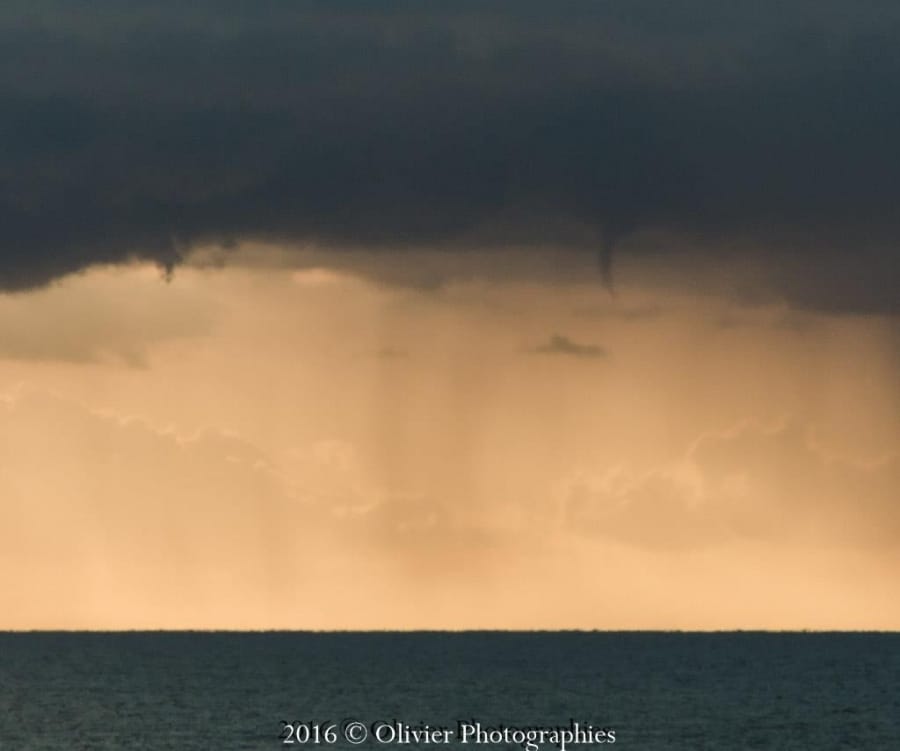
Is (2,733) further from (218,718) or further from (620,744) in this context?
(620,744)

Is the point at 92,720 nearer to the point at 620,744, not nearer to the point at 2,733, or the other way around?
the point at 2,733

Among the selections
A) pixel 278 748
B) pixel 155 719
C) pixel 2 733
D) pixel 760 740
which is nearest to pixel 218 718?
pixel 155 719

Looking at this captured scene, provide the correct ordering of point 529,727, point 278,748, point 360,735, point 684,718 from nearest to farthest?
point 278,748, point 360,735, point 529,727, point 684,718

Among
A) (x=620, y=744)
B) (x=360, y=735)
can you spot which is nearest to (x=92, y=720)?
(x=360, y=735)

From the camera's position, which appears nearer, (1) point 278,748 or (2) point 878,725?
(1) point 278,748

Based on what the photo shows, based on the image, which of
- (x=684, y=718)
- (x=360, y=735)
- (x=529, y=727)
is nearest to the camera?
(x=360, y=735)

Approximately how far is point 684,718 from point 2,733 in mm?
57188

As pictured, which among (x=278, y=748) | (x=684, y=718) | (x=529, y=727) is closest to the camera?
(x=278, y=748)

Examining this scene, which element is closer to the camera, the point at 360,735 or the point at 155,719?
the point at 360,735

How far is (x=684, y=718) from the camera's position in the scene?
198 metres

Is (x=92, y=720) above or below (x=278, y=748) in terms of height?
above

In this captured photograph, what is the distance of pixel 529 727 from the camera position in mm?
185375

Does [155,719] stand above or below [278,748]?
above

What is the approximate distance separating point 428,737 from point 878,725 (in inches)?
1712
